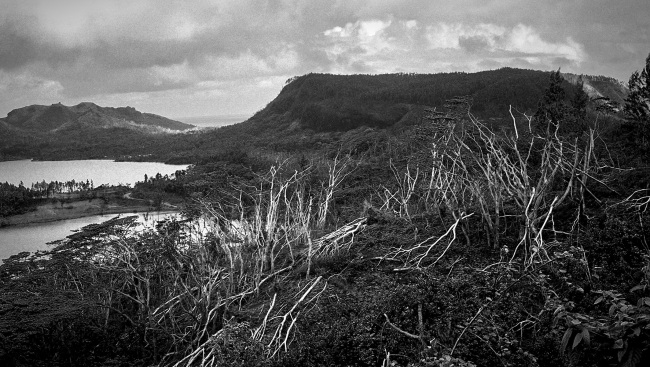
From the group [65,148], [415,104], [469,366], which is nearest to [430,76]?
[415,104]

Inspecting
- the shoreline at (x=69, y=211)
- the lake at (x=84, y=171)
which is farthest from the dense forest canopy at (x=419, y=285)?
the lake at (x=84, y=171)

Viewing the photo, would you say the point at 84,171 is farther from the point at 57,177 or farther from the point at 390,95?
the point at 390,95

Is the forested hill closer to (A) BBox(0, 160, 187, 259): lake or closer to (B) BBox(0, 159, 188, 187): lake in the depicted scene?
(B) BBox(0, 159, 188, 187): lake

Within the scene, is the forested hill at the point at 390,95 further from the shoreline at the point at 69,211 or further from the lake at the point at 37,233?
the lake at the point at 37,233

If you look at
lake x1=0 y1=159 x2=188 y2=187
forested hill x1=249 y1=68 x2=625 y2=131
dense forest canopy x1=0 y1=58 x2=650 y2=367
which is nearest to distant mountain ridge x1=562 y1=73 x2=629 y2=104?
forested hill x1=249 y1=68 x2=625 y2=131

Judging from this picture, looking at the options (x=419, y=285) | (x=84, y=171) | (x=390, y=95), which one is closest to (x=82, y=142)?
(x=84, y=171)

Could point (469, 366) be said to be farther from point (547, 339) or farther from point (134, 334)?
point (134, 334)
